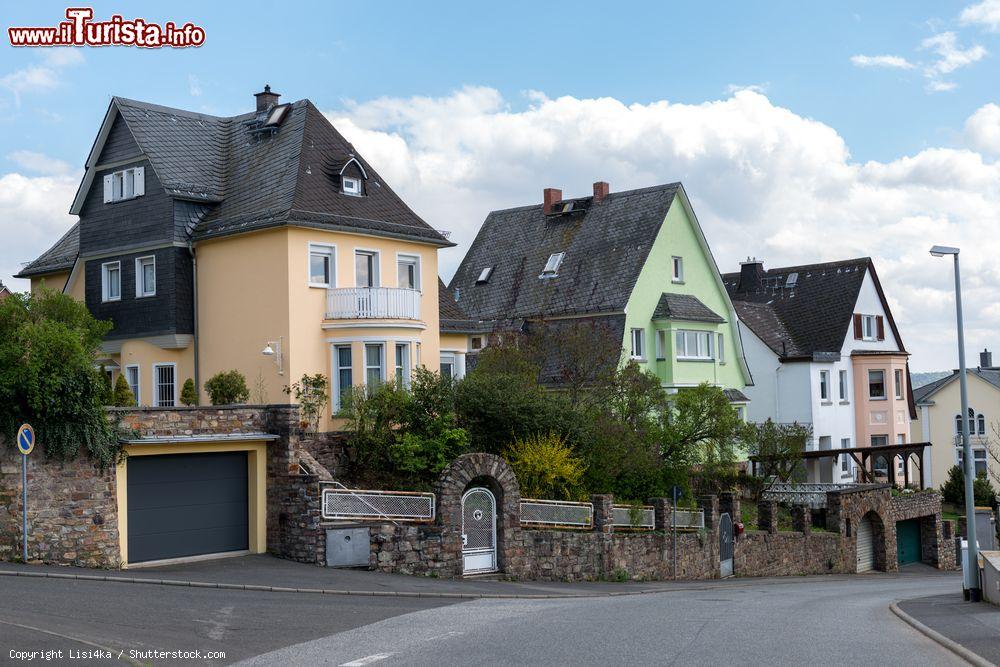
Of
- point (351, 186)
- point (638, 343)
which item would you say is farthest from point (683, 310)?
point (351, 186)

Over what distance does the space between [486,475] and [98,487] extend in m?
8.50

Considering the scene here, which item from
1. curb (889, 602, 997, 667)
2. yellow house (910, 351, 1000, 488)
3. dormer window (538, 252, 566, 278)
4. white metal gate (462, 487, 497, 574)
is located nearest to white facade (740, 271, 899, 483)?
dormer window (538, 252, 566, 278)

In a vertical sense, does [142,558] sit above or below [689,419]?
below

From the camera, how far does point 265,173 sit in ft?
110

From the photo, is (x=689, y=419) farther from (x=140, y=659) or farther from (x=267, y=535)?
(x=140, y=659)

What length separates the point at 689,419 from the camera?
36219 mm

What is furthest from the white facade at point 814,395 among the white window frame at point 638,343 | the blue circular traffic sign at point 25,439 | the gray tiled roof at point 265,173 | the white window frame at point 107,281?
the blue circular traffic sign at point 25,439

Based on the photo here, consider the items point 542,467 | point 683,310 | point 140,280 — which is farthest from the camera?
point 683,310

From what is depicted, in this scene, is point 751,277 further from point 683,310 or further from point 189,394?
point 189,394

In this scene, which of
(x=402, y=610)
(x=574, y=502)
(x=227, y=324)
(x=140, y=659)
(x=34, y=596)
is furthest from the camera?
(x=227, y=324)

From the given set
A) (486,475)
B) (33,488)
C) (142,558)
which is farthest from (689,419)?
(33,488)

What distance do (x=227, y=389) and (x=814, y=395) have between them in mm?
30270

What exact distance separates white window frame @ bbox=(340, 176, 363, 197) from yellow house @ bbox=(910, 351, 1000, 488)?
46.0m

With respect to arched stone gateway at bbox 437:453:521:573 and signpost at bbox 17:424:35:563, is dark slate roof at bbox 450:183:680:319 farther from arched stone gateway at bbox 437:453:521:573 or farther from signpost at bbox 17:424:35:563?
signpost at bbox 17:424:35:563
